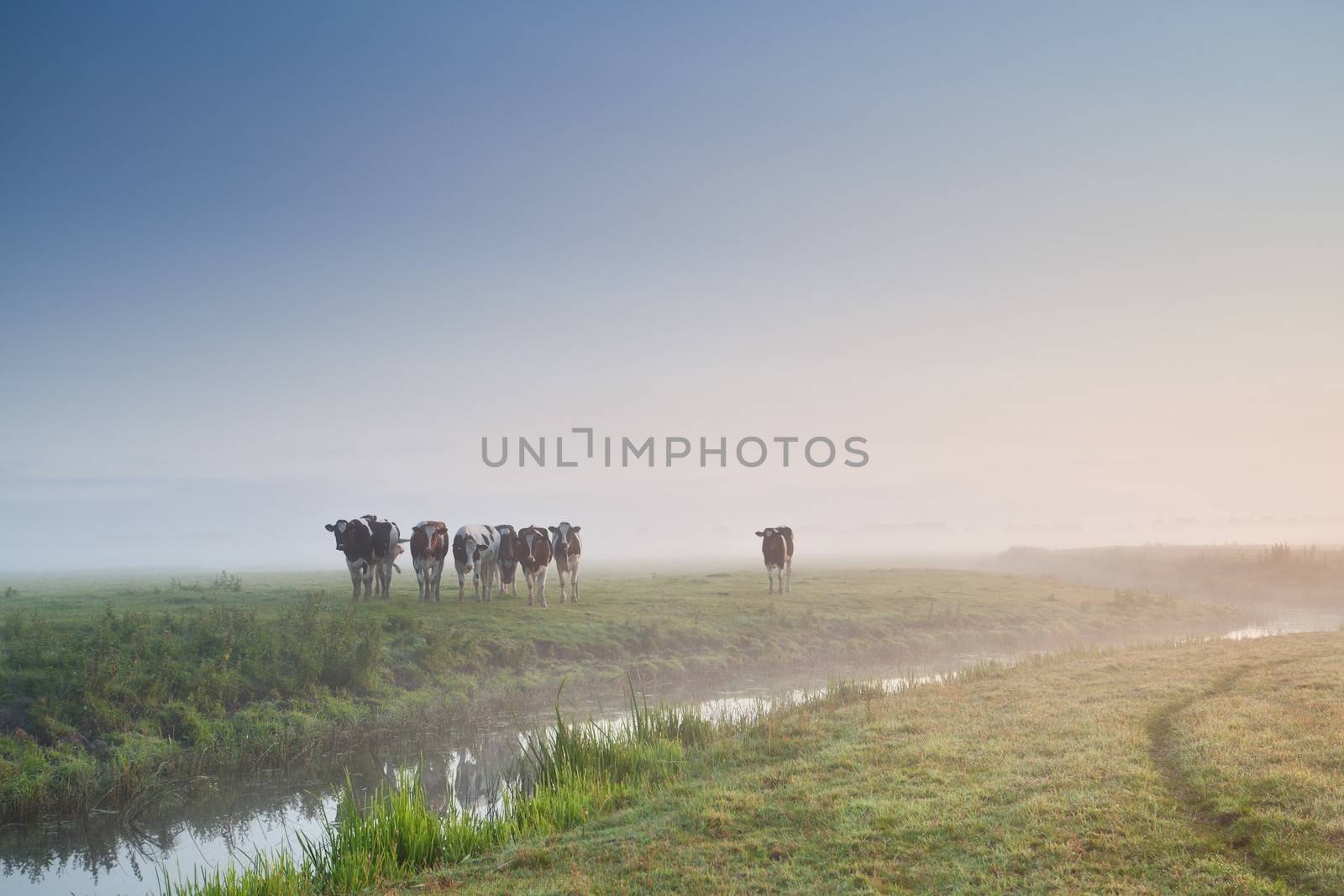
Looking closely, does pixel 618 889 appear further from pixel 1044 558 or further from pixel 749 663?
pixel 1044 558

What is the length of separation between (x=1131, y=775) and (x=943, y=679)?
9184 millimetres

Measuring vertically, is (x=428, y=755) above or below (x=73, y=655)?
below

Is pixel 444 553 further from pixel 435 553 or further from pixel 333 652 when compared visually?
pixel 333 652

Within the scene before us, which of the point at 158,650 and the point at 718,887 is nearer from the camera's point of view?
the point at 718,887

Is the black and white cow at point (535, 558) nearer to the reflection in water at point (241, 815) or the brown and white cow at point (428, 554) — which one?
the brown and white cow at point (428, 554)

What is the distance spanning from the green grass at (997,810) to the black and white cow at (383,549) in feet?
65.5

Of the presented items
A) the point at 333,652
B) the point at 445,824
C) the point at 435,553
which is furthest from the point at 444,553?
the point at 445,824

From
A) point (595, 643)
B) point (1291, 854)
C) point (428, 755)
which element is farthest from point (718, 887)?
point (595, 643)

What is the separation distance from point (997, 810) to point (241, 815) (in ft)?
40.0

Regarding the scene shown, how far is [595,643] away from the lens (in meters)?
25.5

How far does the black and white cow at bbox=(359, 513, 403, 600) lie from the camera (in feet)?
98.3

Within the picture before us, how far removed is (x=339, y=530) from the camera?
30.9m

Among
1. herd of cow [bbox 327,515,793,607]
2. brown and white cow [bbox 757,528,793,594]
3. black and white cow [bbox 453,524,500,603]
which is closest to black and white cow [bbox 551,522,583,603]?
herd of cow [bbox 327,515,793,607]

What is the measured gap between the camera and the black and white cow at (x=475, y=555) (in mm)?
29906
